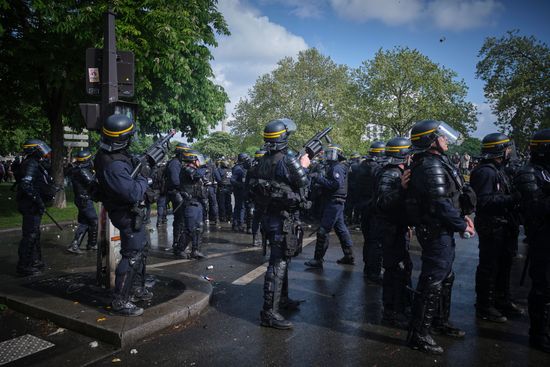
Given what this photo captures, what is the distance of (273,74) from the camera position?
4747 centimetres

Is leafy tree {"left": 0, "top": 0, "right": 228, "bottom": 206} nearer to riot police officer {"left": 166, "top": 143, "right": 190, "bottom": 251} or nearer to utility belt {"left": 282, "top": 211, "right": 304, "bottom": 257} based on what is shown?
riot police officer {"left": 166, "top": 143, "right": 190, "bottom": 251}

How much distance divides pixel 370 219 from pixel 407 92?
29.9 meters

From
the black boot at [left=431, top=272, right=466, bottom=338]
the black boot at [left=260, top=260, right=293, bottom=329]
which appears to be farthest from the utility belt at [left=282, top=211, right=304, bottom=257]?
the black boot at [left=431, top=272, right=466, bottom=338]

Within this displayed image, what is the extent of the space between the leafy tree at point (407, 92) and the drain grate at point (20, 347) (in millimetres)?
→ 31599

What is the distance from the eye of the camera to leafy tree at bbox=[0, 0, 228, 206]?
1052cm

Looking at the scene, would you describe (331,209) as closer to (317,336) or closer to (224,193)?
(317,336)

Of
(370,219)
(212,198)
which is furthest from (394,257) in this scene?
(212,198)

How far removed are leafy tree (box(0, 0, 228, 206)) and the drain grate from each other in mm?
8569

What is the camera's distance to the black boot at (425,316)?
3662 mm

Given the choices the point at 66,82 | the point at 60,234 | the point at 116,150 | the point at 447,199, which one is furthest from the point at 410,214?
the point at 66,82

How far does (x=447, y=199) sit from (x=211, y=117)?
1509 centimetres

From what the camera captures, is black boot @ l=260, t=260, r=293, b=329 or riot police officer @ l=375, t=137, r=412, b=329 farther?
riot police officer @ l=375, t=137, r=412, b=329

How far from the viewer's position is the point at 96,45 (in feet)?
34.8

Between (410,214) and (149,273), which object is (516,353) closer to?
(410,214)
